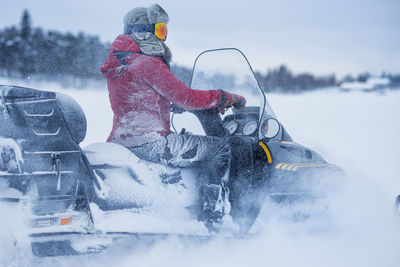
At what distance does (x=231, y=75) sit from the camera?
333 cm

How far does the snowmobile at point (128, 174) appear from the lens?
206cm

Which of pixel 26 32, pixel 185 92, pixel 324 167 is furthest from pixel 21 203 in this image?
pixel 26 32

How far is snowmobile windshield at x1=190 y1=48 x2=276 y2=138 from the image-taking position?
3217 mm

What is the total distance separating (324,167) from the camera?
3266 mm

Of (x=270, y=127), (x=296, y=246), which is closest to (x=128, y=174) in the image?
(x=270, y=127)

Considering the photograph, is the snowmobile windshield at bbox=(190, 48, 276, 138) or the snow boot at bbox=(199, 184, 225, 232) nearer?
the snow boot at bbox=(199, 184, 225, 232)

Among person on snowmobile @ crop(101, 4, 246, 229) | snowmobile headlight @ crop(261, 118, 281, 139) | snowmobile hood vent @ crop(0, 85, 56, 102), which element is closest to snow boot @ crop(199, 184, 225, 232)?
person on snowmobile @ crop(101, 4, 246, 229)

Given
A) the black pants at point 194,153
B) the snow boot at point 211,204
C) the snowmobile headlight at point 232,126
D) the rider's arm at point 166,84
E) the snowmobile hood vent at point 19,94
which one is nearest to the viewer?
the snowmobile hood vent at point 19,94

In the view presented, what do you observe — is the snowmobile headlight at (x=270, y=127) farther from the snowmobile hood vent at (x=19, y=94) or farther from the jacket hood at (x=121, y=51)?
the snowmobile hood vent at (x=19, y=94)

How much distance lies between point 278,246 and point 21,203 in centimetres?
196

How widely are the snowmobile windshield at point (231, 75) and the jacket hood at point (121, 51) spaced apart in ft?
3.17

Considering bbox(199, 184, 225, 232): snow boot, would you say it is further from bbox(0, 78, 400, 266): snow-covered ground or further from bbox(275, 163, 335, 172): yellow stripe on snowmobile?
bbox(275, 163, 335, 172): yellow stripe on snowmobile

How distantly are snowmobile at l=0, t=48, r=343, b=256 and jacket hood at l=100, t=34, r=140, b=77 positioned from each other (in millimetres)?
529

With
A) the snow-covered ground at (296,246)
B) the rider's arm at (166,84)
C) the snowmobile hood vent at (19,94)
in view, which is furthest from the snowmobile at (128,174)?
the rider's arm at (166,84)
